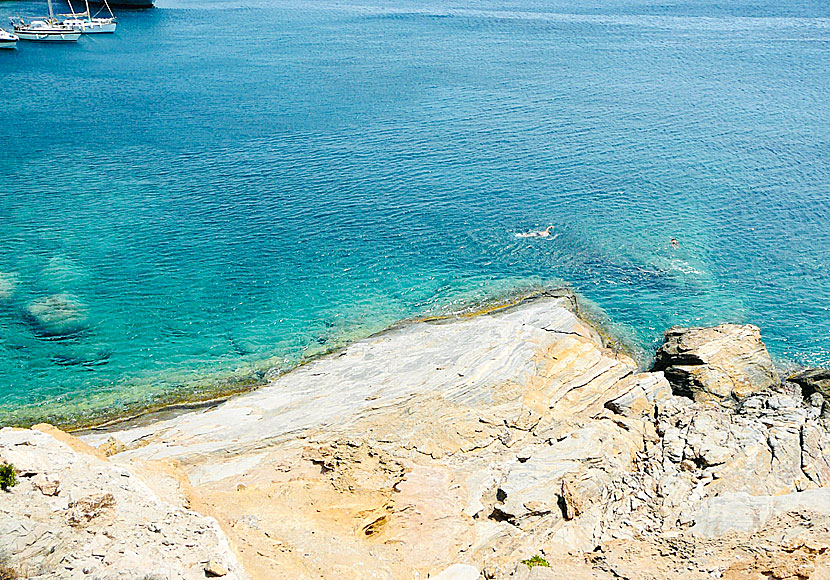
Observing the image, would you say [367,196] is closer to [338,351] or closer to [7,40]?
[338,351]

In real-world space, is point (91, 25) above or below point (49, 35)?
above

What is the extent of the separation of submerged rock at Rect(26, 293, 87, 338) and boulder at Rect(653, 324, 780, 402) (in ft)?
132

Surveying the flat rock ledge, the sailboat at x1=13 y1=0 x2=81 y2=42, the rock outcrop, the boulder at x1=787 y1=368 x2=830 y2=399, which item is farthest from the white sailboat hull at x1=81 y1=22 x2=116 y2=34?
the boulder at x1=787 y1=368 x2=830 y2=399

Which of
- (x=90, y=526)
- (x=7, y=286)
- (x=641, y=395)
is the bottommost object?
(x=641, y=395)

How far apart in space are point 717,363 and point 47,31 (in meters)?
127

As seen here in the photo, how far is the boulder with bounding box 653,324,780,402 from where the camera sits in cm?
4284

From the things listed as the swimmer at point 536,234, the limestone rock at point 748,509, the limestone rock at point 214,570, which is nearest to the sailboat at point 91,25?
the swimmer at point 536,234

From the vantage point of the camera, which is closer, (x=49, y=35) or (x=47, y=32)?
(x=47, y=32)

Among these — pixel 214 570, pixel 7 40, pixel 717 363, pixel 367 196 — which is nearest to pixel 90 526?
pixel 214 570

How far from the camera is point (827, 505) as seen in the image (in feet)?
99.9

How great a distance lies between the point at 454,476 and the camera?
3406 centimetres

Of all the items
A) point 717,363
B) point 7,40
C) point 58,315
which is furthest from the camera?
point 7,40

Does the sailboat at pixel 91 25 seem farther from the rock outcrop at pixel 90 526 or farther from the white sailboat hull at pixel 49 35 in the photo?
the rock outcrop at pixel 90 526

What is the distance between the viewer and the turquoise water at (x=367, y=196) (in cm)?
4994
